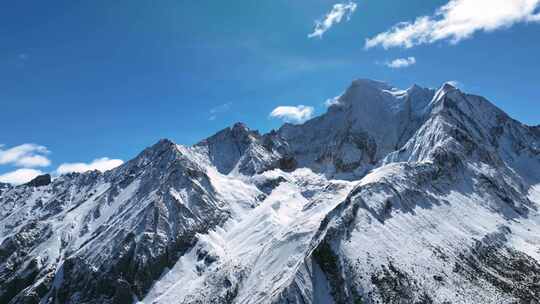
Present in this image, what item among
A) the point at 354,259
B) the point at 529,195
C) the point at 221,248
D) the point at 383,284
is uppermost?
the point at 221,248

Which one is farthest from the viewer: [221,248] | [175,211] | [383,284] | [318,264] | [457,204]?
[175,211]

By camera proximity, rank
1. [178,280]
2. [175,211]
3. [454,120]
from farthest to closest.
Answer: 1. [454,120]
2. [175,211]
3. [178,280]

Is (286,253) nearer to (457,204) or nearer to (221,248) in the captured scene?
(221,248)

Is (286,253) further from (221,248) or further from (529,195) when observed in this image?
(529,195)

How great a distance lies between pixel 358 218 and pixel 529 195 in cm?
8713

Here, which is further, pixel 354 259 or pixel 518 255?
pixel 518 255

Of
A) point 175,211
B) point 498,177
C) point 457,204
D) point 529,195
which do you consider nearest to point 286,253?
point 457,204

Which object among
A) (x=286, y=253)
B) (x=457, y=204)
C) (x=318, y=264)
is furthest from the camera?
(x=457, y=204)

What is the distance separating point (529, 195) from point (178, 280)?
413 ft

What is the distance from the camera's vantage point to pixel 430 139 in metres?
184

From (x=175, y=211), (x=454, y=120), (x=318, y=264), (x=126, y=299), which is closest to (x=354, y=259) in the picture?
(x=318, y=264)

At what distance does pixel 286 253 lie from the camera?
12669 centimetres

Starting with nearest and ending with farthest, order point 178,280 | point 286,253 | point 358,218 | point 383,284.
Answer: point 383,284, point 358,218, point 286,253, point 178,280

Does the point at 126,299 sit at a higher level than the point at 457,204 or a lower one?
higher
